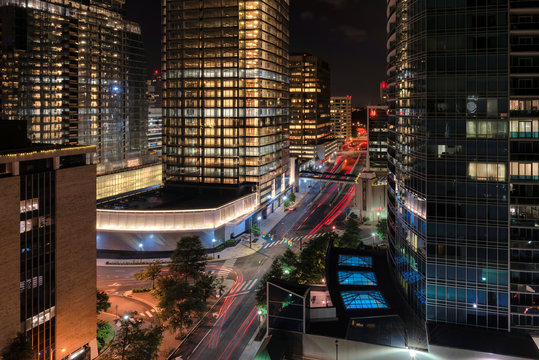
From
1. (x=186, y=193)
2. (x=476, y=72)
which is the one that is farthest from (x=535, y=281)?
(x=186, y=193)

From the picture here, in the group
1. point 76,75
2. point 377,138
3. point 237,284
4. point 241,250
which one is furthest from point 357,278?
point 76,75

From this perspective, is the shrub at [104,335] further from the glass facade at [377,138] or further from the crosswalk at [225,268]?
the glass facade at [377,138]

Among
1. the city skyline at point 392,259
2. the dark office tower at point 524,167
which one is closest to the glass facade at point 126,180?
the city skyline at point 392,259

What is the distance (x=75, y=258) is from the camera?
5406cm

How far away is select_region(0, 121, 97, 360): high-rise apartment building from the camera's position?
46562mm

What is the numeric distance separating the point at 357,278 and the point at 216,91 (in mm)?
72397

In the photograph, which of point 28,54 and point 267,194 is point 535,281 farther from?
point 28,54

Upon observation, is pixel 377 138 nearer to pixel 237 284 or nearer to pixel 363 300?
pixel 237 284

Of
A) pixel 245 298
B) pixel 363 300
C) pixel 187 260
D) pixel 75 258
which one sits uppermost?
pixel 75 258

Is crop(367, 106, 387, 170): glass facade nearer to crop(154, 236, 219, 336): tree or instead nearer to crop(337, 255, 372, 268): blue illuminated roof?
crop(337, 255, 372, 268): blue illuminated roof

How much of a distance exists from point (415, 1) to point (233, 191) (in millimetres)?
75012

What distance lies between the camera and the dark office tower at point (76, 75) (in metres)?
129

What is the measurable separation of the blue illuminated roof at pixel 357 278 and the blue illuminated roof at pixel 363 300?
4022 millimetres

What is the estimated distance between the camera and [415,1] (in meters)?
56.5
